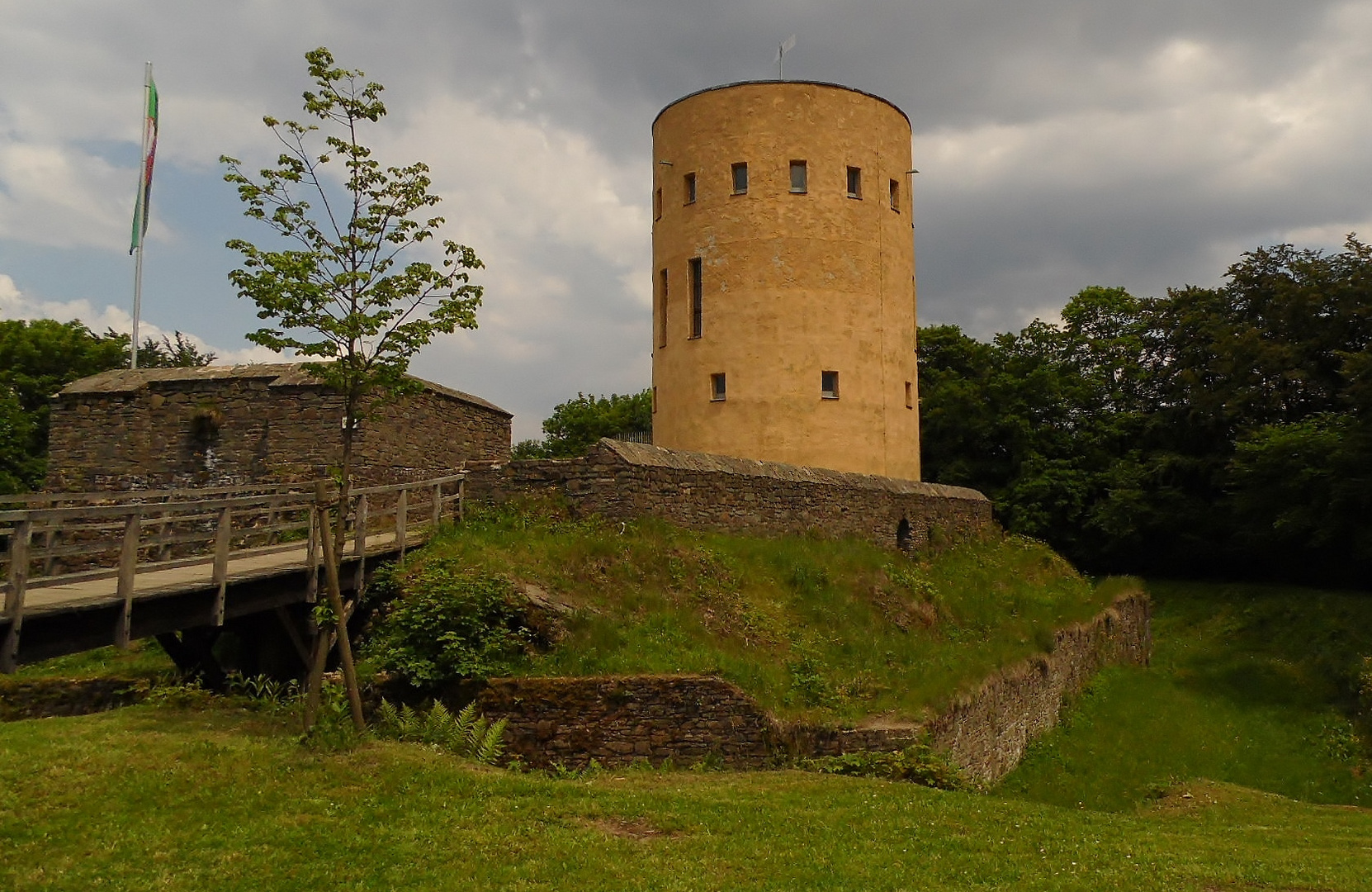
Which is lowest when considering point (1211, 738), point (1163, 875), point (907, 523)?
point (1211, 738)

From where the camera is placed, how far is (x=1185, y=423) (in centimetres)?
3409

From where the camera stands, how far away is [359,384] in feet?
33.4

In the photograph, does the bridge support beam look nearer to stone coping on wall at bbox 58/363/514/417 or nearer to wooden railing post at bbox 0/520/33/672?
wooden railing post at bbox 0/520/33/672

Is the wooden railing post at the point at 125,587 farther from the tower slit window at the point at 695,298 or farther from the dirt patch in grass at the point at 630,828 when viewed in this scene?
the tower slit window at the point at 695,298

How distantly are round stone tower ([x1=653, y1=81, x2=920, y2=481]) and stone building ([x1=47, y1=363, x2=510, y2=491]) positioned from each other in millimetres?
6243

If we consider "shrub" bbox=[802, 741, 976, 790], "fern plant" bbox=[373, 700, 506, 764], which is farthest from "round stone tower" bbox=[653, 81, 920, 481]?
"fern plant" bbox=[373, 700, 506, 764]

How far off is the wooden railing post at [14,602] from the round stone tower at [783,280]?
14909mm

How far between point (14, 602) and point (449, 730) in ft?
13.2

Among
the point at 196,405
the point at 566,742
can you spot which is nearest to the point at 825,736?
the point at 566,742

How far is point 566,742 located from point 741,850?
3.43 metres

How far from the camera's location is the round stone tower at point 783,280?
21.3 metres

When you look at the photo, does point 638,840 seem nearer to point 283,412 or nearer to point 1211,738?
point 283,412

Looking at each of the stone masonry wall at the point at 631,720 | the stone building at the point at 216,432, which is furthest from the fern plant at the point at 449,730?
the stone building at the point at 216,432

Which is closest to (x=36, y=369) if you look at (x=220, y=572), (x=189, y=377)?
(x=189, y=377)
